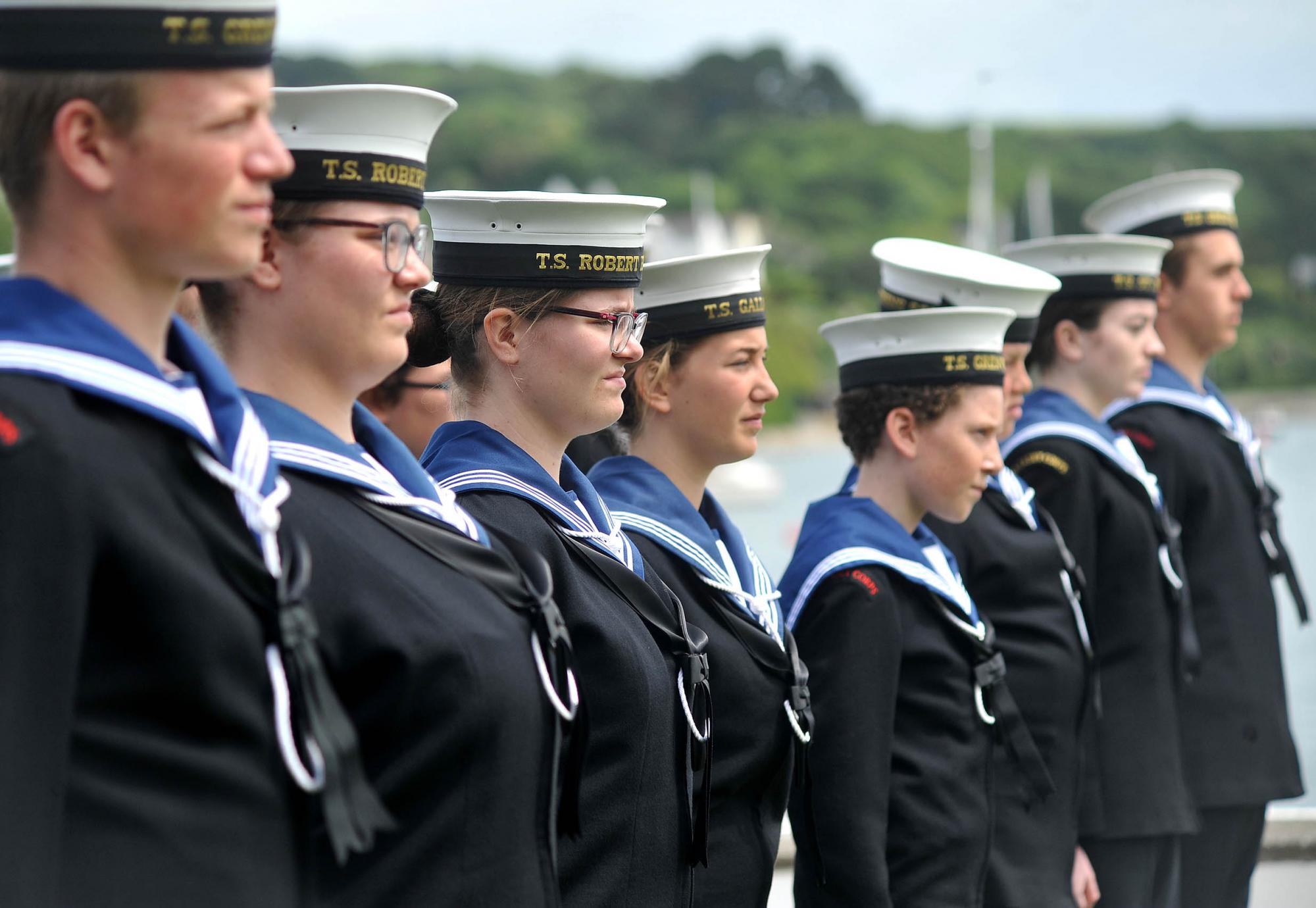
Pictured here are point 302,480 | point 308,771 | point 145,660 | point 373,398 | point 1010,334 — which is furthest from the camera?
point 1010,334

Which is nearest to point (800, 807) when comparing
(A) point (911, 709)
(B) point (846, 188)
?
(A) point (911, 709)

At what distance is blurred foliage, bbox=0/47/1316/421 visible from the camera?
7525 cm

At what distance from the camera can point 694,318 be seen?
→ 364 centimetres

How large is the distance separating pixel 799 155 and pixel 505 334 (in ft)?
321

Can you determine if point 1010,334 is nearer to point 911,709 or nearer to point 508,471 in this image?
point 911,709

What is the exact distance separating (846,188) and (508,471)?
3705 inches

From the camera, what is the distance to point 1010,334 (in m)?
4.71

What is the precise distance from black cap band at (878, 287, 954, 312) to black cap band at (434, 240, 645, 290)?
1652mm

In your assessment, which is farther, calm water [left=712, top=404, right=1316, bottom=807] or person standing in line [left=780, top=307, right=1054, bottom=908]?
calm water [left=712, top=404, right=1316, bottom=807]

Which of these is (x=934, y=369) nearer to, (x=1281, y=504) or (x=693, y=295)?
(x=693, y=295)

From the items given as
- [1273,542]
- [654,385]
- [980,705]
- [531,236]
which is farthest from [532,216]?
[1273,542]

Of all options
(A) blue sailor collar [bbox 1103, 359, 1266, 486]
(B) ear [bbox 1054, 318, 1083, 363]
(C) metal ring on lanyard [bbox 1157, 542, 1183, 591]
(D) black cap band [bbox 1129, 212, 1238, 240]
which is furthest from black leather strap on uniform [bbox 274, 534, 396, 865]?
(D) black cap band [bbox 1129, 212, 1238, 240]

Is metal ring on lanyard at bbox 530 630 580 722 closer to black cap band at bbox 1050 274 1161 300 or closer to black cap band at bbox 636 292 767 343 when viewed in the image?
black cap band at bbox 636 292 767 343

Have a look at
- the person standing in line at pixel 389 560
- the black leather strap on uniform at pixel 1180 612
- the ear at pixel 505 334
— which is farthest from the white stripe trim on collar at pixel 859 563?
Answer: the person standing in line at pixel 389 560
